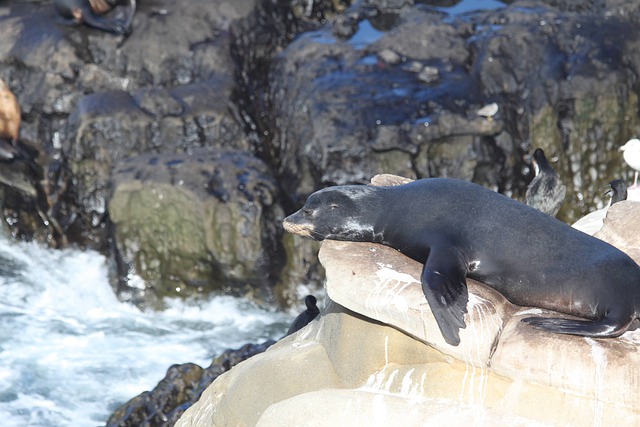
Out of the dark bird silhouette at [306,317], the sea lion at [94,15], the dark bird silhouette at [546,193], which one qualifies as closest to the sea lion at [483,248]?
the dark bird silhouette at [306,317]

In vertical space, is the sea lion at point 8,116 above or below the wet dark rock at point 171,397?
above

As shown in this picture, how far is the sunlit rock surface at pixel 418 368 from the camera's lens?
428cm

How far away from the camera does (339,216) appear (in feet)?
17.6

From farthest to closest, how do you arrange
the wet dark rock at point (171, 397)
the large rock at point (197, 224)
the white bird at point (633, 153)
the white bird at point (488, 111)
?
1. the white bird at point (488, 111)
2. the large rock at point (197, 224)
3. the white bird at point (633, 153)
4. the wet dark rock at point (171, 397)

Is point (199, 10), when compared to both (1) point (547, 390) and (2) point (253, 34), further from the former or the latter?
(1) point (547, 390)

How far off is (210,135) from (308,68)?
1.39m

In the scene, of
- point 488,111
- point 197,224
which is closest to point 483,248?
point 197,224

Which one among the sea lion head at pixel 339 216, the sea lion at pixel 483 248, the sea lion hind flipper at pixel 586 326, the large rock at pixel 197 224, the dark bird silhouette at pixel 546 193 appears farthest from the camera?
the large rock at pixel 197 224

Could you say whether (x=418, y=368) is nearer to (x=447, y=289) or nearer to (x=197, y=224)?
(x=447, y=289)

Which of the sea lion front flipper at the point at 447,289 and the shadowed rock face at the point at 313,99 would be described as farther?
the shadowed rock face at the point at 313,99

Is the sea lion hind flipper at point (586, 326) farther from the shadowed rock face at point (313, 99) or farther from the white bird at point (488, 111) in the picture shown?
the white bird at point (488, 111)

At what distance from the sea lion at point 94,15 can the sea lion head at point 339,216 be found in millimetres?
7031

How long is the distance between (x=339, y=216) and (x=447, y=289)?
42.8 inches

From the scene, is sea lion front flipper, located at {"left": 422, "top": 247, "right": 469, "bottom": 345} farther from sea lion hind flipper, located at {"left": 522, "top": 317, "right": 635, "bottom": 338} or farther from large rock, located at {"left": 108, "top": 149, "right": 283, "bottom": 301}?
large rock, located at {"left": 108, "top": 149, "right": 283, "bottom": 301}
